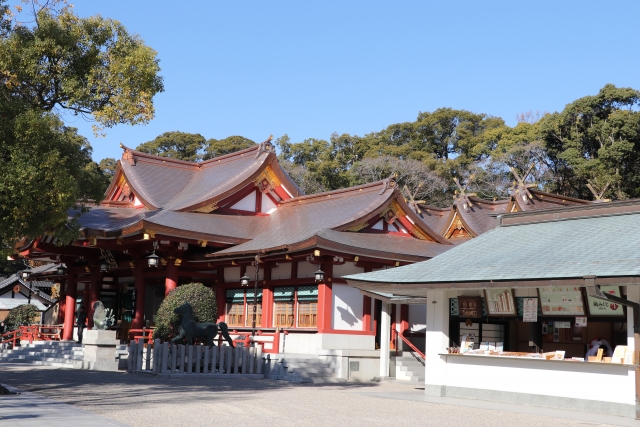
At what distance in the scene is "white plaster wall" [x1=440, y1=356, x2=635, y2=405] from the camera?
13906 millimetres

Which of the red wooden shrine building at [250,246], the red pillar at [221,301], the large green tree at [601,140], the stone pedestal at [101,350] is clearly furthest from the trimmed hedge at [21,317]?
the large green tree at [601,140]

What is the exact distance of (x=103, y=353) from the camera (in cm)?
2186

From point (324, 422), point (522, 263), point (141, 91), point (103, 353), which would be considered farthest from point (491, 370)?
point (103, 353)

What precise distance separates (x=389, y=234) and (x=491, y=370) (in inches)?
404

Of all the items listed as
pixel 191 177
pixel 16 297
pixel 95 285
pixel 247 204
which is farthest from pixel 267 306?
pixel 16 297

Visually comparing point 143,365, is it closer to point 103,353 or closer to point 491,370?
point 103,353

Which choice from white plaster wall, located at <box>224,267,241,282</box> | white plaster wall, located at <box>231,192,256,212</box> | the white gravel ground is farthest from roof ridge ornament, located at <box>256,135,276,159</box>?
the white gravel ground

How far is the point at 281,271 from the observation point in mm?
24922

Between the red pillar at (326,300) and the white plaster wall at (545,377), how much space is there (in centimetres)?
623

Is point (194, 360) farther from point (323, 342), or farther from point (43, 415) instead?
point (43, 415)

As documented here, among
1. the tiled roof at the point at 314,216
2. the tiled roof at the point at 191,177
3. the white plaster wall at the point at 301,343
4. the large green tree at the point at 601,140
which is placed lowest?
the white plaster wall at the point at 301,343

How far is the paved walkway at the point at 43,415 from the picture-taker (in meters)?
9.88

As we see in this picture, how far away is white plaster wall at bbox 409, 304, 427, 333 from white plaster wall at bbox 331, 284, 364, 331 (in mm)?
2510

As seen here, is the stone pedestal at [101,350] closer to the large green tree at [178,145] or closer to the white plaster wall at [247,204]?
the white plaster wall at [247,204]
